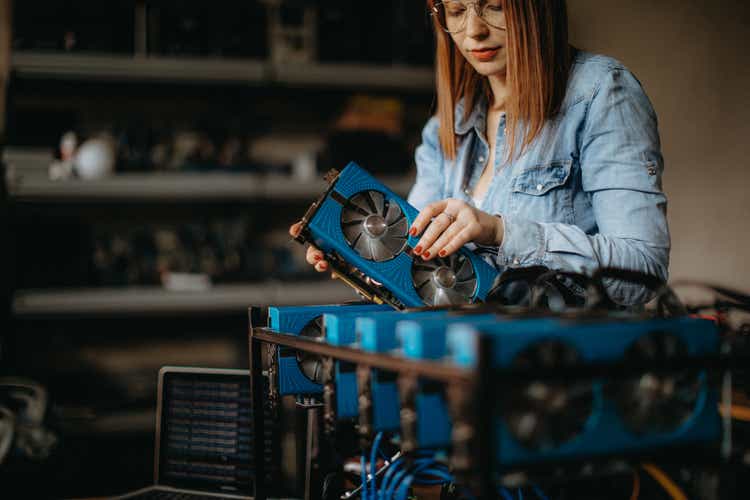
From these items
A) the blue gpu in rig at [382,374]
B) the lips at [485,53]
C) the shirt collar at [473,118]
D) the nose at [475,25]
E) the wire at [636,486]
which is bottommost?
the wire at [636,486]

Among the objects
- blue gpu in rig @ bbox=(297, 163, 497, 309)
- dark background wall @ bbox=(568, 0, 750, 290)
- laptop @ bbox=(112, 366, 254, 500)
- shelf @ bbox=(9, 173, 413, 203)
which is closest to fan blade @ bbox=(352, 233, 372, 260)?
blue gpu in rig @ bbox=(297, 163, 497, 309)

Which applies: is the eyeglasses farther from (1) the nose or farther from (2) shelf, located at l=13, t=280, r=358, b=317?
(2) shelf, located at l=13, t=280, r=358, b=317

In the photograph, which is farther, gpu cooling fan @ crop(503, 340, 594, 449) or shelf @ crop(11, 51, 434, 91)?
shelf @ crop(11, 51, 434, 91)

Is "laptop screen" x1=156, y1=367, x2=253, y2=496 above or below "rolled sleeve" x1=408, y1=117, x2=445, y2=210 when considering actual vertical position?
below

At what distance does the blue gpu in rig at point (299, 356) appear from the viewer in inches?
41.8

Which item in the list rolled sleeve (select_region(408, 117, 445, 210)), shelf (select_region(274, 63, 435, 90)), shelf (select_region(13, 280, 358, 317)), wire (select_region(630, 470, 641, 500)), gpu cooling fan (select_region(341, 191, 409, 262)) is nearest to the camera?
gpu cooling fan (select_region(341, 191, 409, 262))

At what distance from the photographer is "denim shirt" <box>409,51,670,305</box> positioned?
103cm

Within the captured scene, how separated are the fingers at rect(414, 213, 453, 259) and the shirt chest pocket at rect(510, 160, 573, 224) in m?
0.30

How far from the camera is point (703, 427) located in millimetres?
723

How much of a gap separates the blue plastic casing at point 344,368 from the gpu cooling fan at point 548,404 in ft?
0.82

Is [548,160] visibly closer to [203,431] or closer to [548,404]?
[548,404]

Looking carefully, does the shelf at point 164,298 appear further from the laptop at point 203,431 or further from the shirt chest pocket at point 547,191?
the shirt chest pocket at point 547,191

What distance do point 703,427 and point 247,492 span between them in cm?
96

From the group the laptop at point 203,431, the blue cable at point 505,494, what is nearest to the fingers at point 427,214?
the blue cable at point 505,494
